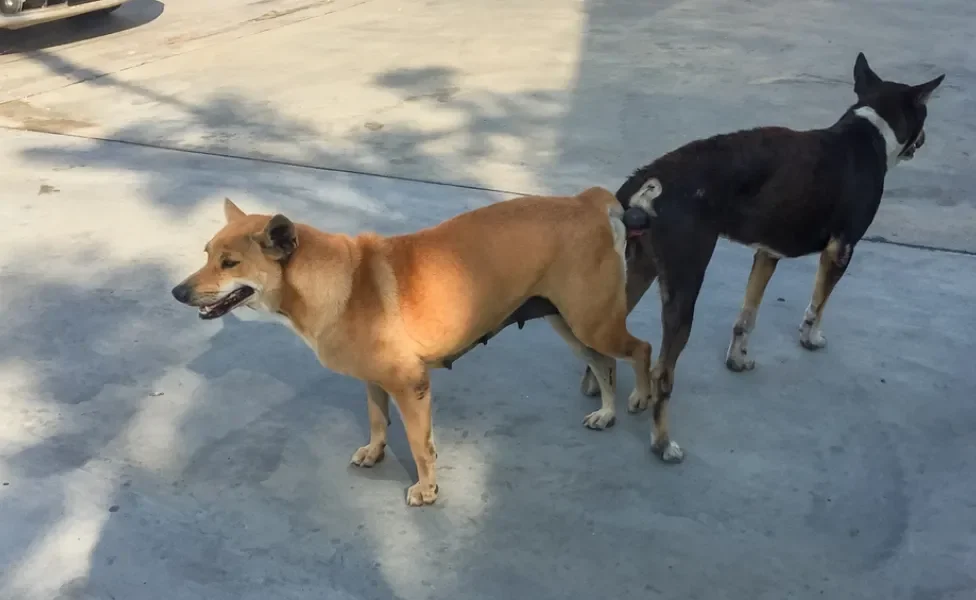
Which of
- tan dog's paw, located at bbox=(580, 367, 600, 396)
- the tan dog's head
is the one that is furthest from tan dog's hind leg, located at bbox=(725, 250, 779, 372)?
the tan dog's head

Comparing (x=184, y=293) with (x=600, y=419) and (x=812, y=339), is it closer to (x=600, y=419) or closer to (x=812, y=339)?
(x=600, y=419)

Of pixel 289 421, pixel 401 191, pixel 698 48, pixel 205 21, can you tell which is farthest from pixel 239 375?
pixel 205 21

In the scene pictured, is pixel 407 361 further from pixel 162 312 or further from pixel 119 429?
pixel 162 312

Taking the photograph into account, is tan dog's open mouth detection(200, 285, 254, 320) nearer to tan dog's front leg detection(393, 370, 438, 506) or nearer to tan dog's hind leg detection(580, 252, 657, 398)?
tan dog's front leg detection(393, 370, 438, 506)

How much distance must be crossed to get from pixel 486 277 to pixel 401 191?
9.09 feet

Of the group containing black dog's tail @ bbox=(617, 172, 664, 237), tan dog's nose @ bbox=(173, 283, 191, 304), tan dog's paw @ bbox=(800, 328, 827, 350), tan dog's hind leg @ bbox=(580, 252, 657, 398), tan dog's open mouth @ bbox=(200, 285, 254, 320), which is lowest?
tan dog's paw @ bbox=(800, 328, 827, 350)

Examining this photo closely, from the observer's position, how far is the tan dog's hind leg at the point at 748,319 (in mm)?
3734

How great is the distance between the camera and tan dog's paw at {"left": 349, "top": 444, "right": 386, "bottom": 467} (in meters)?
3.17

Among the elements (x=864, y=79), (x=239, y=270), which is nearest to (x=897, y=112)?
(x=864, y=79)

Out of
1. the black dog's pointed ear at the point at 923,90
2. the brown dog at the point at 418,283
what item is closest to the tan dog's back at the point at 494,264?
the brown dog at the point at 418,283

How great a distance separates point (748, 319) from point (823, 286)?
366mm

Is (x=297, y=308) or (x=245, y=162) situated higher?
(x=297, y=308)

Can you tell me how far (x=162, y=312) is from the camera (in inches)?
163

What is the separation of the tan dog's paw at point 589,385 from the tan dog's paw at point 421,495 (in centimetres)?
90
